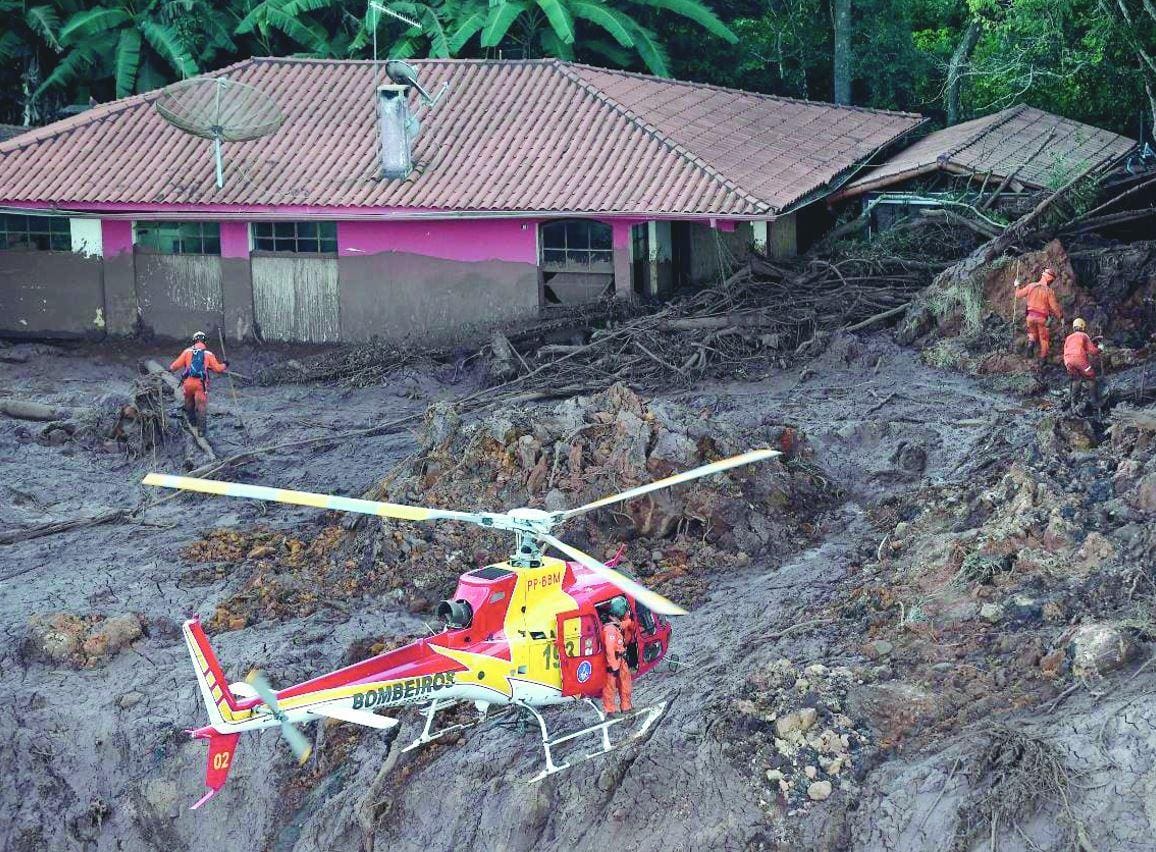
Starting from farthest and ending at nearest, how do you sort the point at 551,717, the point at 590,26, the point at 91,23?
the point at 590,26
the point at 91,23
the point at 551,717

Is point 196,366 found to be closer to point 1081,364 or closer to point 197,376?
point 197,376

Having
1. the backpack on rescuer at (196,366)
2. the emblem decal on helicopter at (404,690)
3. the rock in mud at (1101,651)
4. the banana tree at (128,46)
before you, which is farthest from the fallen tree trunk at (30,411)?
the rock in mud at (1101,651)

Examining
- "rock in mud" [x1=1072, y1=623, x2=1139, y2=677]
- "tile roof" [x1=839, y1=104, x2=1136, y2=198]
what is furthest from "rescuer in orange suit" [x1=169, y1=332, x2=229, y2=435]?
"rock in mud" [x1=1072, y1=623, x2=1139, y2=677]

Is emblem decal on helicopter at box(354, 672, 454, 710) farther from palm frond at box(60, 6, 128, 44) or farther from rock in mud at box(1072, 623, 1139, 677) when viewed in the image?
palm frond at box(60, 6, 128, 44)

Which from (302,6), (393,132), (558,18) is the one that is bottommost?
(393,132)

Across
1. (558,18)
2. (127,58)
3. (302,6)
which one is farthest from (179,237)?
(558,18)

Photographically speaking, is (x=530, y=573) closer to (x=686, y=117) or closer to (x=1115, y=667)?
(x=1115, y=667)
